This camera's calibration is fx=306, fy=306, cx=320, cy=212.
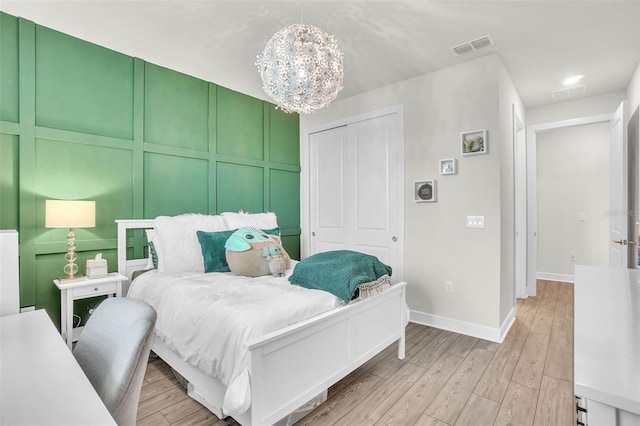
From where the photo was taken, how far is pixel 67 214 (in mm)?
2227

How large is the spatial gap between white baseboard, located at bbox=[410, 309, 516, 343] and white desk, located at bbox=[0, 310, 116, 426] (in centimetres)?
307

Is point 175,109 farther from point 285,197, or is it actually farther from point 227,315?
point 227,315

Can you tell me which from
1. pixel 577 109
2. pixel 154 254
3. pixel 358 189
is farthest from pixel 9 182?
pixel 577 109

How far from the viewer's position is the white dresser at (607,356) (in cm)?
55

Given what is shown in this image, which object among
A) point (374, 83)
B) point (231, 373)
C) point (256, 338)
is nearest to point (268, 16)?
point (374, 83)

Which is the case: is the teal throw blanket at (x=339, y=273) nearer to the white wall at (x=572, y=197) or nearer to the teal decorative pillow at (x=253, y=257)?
the teal decorative pillow at (x=253, y=257)

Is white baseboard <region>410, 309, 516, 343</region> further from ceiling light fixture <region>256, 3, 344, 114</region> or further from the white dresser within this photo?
ceiling light fixture <region>256, 3, 344, 114</region>

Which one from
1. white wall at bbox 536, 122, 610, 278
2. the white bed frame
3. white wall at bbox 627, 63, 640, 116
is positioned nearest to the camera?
the white bed frame

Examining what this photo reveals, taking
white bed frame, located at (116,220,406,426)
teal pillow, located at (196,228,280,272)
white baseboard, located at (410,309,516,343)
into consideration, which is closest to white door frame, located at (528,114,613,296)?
white baseboard, located at (410,309,516,343)

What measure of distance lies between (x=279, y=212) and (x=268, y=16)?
2.37 metres

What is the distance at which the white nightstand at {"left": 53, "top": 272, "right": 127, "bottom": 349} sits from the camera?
228 cm

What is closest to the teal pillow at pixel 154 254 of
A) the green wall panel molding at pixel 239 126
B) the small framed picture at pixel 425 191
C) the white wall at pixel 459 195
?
the green wall panel molding at pixel 239 126

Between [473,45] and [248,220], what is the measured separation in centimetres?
268

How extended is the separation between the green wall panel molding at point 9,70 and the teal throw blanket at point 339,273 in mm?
2462
